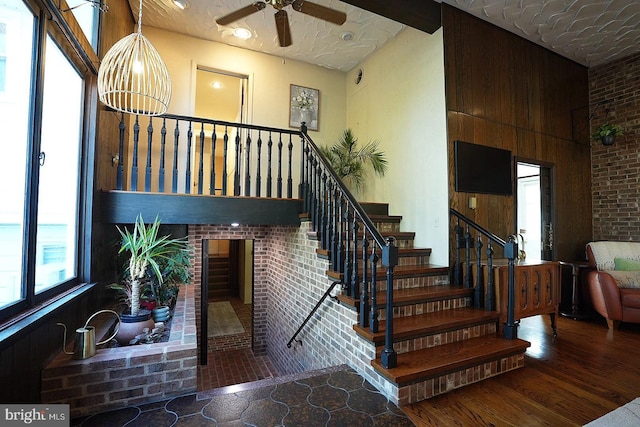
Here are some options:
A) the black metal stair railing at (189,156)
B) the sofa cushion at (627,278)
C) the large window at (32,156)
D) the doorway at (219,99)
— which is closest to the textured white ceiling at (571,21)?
the black metal stair railing at (189,156)

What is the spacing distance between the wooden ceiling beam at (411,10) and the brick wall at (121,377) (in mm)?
3957

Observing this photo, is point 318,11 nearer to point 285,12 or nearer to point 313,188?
point 285,12

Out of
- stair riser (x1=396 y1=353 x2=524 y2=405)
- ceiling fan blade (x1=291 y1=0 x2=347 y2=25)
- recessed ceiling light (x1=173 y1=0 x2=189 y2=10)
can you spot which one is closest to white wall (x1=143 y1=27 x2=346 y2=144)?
recessed ceiling light (x1=173 y1=0 x2=189 y2=10)

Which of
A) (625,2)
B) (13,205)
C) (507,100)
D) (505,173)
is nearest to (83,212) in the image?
(13,205)

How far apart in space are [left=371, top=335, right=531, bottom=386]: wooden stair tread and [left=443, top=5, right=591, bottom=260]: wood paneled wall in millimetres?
1581

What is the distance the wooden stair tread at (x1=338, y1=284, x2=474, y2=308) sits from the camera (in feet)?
9.06

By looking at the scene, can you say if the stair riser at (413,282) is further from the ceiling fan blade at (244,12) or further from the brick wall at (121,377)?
the ceiling fan blade at (244,12)

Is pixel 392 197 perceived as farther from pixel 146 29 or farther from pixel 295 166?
pixel 146 29

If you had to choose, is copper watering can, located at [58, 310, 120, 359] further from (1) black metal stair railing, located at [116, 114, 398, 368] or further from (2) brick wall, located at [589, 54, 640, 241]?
(2) brick wall, located at [589, 54, 640, 241]

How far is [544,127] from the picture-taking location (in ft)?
15.1

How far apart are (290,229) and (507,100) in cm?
348

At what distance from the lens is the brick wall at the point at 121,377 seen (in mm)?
1967

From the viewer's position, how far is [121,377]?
208 centimetres

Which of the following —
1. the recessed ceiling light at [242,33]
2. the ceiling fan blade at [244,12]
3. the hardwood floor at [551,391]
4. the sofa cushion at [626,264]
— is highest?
the recessed ceiling light at [242,33]
